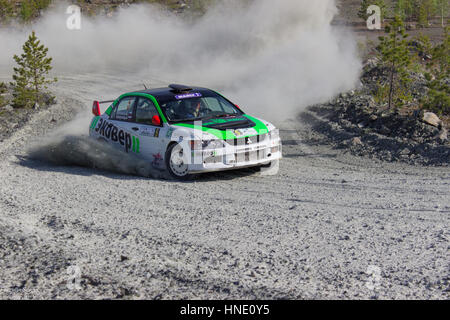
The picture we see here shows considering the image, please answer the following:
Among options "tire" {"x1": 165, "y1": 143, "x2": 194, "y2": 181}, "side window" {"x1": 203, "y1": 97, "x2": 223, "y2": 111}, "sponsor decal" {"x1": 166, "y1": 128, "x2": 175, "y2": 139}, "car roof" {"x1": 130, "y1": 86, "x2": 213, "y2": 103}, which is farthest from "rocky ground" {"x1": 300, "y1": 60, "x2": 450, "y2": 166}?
"sponsor decal" {"x1": 166, "y1": 128, "x2": 175, "y2": 139}

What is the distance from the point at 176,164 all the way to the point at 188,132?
1.93ft

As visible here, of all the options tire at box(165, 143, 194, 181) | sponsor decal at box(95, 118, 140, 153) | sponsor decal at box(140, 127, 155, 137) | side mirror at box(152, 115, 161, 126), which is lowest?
tire at box(165, 143, 194, 181)

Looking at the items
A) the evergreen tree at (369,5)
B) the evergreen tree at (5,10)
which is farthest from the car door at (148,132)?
the evergreen tree at (5,10)

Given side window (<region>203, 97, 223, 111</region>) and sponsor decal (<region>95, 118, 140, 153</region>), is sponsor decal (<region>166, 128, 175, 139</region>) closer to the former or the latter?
sponsor decal (<region>95, 118, 140, 153</region>)

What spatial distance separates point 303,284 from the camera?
4688 millimetres

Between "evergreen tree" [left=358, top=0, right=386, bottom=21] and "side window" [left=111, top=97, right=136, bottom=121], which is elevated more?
"evergreen tree" [left=358, top=0, right=386, bottom=21]

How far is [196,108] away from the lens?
372 inches

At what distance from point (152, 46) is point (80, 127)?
20.3m

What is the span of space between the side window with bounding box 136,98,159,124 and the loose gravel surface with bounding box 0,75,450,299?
1.04m

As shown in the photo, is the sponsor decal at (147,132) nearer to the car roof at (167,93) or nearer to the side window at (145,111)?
the side window at (145,111)

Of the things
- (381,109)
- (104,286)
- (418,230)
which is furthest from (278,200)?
(381,109)

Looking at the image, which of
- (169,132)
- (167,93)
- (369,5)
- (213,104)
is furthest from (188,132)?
(369,5)

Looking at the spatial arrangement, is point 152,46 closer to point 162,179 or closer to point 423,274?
point 162,179

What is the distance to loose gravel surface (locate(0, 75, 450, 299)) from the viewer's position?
15.5ft
